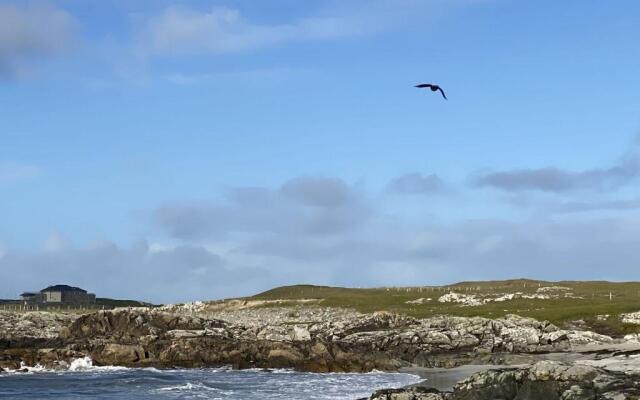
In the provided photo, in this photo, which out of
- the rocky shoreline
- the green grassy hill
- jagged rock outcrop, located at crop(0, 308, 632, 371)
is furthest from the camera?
the green grassy hill

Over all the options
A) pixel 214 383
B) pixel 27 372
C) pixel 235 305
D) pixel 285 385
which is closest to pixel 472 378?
pixel 285 385

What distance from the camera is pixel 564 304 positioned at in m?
108

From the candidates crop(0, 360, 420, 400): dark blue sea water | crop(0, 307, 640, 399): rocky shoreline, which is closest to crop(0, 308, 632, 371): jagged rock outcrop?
crop(0, 307, 640, 399): rocky shoreline

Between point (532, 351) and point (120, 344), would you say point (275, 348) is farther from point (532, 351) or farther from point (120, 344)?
point (532, 351)

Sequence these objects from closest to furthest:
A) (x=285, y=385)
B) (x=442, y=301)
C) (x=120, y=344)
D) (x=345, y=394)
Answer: (x=345, y=394) < (x=285, y=385) < (x=120, y=344) < (x=442, y=301)

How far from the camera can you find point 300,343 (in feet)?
244

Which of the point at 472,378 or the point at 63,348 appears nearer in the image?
the point at 472,378

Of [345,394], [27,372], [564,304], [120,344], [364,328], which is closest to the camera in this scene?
[345,394]

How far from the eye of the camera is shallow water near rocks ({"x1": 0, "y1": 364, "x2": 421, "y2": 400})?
53531 millimetres

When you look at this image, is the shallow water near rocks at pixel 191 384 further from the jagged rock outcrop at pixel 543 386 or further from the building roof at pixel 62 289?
the building roof at pixel 62 289

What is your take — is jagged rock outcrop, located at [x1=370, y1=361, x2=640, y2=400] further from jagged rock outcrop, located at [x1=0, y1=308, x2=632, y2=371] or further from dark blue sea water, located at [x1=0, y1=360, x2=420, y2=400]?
jagged rock outcrop, located at [x1=0, y1=308, x2=632, y2=371]

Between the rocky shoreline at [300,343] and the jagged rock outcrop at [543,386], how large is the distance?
69.7ft

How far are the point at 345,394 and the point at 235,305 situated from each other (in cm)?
9620

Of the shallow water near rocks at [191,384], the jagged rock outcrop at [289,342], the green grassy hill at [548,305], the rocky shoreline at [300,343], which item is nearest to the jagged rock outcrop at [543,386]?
the shallow water near rocks at [191,384]
